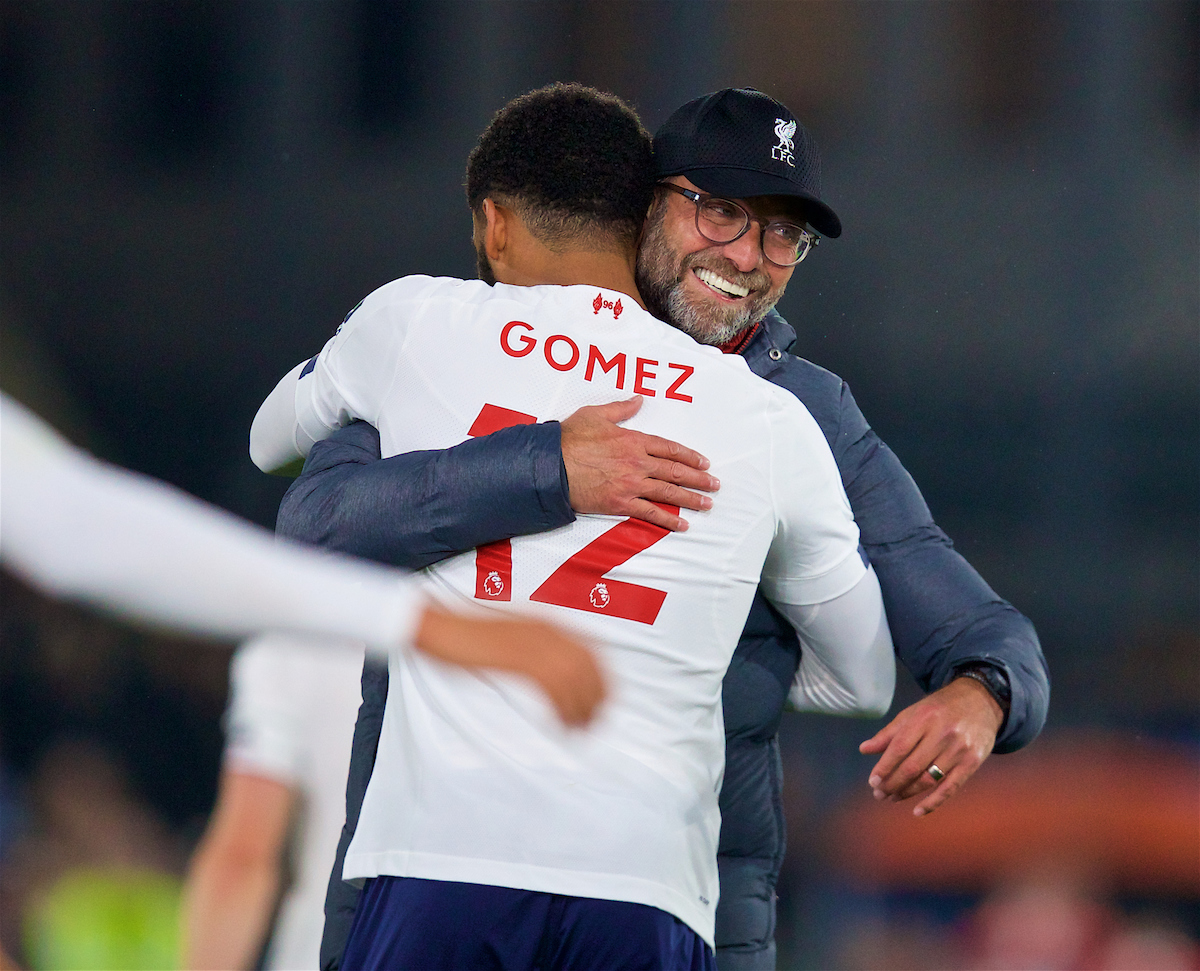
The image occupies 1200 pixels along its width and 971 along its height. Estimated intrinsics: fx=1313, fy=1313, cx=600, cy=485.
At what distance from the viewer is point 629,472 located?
131 centimetres

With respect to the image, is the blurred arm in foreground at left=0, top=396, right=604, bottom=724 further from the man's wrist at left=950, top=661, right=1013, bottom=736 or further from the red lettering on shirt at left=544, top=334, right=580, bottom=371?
the man's wrist at left=950, top=661, right=1013, bottom=736

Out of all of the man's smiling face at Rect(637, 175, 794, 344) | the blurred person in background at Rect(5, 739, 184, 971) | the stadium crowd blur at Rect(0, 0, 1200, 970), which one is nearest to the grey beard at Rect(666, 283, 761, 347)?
the man's smiling face at Rect(637, 175, 794, 344)

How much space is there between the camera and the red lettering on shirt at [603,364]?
1382 mm

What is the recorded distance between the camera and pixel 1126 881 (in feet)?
13.4

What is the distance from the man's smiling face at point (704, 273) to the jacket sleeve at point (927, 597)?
0.64ft

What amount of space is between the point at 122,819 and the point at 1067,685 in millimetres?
3195

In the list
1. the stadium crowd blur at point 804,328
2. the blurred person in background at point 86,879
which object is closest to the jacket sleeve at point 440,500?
the blurred person in background at point 86,879

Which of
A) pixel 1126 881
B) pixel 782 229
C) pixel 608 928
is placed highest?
pixel 782 229

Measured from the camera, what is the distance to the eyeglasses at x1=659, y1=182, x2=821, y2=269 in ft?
5.74

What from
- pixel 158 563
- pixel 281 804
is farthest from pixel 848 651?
pixel 158 563

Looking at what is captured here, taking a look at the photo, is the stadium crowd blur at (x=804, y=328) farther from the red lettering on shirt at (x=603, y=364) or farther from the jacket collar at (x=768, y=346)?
the red lettering on shirt at (x=603, y=364)

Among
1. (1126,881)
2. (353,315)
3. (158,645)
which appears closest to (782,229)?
(353,315)

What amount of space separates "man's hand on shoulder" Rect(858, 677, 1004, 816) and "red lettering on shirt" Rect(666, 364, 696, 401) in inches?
15.9

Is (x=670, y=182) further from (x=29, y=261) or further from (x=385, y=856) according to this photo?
(x=29, y=261)
